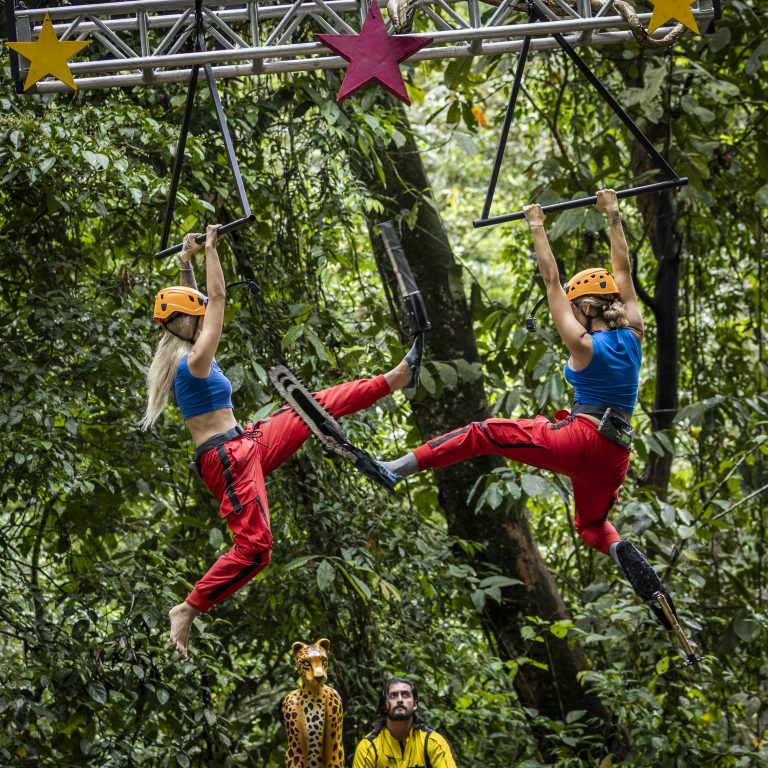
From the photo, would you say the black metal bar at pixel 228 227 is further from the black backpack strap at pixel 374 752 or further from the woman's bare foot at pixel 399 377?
the black backpack strap at pixel 374 752

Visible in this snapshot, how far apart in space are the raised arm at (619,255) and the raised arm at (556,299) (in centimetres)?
24

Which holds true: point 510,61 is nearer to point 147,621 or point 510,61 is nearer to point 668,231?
point 668,231

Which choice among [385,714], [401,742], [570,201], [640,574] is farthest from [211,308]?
[401,742]

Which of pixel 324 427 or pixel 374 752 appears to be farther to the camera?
pixel 374 752

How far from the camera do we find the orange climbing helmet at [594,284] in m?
4.47

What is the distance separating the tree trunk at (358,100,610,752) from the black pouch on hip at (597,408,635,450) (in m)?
3.31

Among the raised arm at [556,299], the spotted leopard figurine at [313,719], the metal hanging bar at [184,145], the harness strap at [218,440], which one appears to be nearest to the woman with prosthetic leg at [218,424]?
the harness strap at [218,440]

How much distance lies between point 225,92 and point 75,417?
2.12 metres

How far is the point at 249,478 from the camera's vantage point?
14.4 feet

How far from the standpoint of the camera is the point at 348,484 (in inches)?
287

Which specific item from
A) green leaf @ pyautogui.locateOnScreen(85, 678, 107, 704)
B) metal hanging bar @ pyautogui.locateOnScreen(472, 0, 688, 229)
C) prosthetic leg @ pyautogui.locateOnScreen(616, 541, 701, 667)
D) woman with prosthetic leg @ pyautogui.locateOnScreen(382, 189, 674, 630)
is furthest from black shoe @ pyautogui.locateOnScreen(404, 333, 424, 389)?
green leaf @ pyautogui.locateOnScreen(85, 678, 107, 704)

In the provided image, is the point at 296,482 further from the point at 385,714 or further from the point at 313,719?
the point at 313,719

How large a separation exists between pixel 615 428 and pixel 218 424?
1521mm

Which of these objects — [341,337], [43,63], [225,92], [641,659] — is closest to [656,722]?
[641,659]
